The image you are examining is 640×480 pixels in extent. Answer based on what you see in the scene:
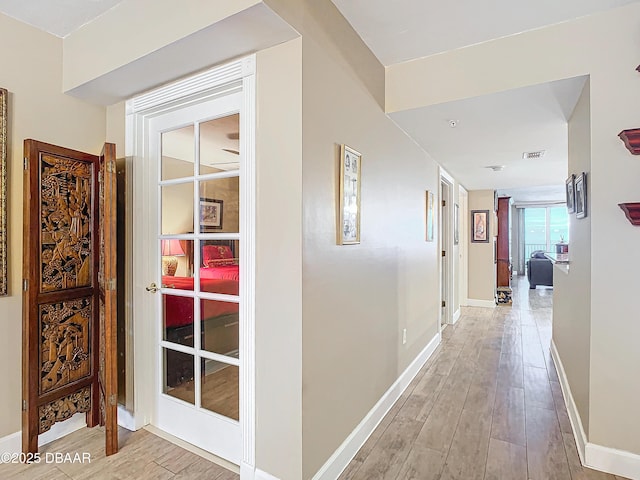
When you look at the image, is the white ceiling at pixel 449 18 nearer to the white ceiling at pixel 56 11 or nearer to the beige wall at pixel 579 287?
the beige wall at pixel 579 287

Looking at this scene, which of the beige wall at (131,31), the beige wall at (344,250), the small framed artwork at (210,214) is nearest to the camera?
the beige wall at (131,31)

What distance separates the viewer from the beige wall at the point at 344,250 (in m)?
1.67

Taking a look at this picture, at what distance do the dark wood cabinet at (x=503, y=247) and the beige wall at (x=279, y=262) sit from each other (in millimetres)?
6952

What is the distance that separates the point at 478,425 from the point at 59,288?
9.36 feet

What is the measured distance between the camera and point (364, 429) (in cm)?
218

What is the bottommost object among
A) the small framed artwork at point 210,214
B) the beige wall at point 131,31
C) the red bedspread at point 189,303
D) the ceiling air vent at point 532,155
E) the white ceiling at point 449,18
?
the red bedspread at point 189,303

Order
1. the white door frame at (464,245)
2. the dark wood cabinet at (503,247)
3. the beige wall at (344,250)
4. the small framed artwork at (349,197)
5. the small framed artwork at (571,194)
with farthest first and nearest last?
the dark wood cabinet at (503,247)
the white door frame at (464,245)
the small framed artwork at (571,194)
the small framed artwork at (349,197)
the beige wall at (344,250)

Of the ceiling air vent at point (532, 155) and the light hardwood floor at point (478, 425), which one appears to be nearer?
the light hardwood floor at point (478, 425)

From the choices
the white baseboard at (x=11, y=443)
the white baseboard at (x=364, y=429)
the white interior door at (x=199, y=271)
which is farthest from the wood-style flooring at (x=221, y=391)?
the white baseboard at (x=11, y=443)

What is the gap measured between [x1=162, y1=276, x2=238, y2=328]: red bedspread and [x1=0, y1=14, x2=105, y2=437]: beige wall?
816 mm

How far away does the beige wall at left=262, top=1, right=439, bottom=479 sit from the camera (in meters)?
1.67

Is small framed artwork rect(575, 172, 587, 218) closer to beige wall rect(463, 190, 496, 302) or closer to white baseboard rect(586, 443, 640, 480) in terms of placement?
white baseboard rect(586, 443, 640, 480)

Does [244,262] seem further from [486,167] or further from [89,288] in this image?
[486,167]

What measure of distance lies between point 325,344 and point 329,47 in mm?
1561
